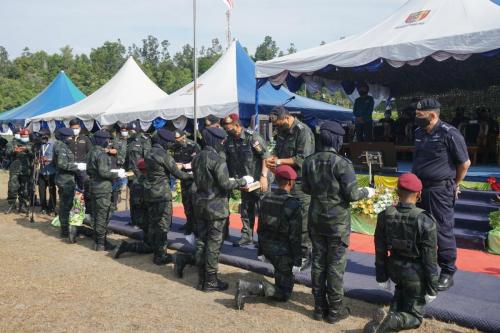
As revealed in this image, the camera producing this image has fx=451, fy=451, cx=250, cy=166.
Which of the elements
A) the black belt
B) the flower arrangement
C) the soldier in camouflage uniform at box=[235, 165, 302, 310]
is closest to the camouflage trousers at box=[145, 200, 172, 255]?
the soldier in camouflage uniform at box=[235, 165, 302, 310]

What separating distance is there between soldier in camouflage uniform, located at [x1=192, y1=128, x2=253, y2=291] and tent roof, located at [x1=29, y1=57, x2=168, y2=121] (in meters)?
13.1

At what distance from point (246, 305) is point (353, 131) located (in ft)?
33.1

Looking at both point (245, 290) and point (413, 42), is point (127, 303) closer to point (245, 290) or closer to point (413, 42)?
point (245, 290)

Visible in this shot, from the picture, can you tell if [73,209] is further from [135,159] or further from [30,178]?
[30,178]

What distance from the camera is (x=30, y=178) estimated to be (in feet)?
34.7

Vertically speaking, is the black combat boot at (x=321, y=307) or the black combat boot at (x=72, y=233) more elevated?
the black combat boot at (x=321, y=307)

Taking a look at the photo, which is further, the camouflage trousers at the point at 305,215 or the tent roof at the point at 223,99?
the tent roof at the point at 223,99

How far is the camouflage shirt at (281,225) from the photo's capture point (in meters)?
4.51

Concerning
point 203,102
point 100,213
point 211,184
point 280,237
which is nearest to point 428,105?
point 280,237

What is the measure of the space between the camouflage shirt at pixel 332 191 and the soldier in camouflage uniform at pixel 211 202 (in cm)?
128

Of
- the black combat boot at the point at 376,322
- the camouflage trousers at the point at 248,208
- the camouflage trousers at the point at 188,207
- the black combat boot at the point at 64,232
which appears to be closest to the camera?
the black combat boot at the point at 376,322

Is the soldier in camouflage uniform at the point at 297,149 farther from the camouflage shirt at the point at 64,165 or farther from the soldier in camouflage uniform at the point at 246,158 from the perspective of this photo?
the camouflage shirt at the point at 64,165

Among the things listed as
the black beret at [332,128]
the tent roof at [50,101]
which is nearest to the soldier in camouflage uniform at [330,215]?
the black beret at [332,128]

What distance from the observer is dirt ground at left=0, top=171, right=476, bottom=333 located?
4.34m
